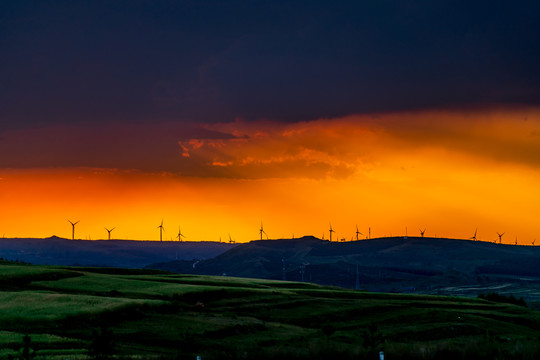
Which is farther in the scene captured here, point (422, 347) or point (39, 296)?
point (39, 296)

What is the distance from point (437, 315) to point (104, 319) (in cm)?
4555

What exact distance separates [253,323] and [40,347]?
3189 cm

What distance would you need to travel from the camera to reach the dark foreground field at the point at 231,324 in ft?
162

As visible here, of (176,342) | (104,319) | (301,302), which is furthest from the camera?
(301,302)

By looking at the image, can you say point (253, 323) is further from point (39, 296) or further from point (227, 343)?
point (39, 296)

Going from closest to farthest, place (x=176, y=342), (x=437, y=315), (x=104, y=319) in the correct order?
(x=176, y=342) < (x=104, y=319) < (x=437, y=315)

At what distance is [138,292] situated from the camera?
367 ft

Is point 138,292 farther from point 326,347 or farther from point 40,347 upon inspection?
point 326,347

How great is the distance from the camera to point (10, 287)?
11000 cm

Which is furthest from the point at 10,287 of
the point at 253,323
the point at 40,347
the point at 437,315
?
the point at 437,315

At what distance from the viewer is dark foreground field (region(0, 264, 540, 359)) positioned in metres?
49.3

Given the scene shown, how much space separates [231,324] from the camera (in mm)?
89750

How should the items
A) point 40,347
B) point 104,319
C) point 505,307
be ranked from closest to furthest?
point 40,347, point 104,319, point 505,307

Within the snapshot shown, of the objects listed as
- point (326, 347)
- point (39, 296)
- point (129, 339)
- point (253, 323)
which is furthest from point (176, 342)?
point (326, 347)
